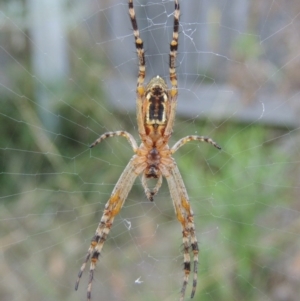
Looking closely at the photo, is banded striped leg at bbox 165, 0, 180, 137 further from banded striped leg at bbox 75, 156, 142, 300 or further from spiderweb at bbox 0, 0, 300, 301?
banded striped leg at bbox 75, 156, 142, 300

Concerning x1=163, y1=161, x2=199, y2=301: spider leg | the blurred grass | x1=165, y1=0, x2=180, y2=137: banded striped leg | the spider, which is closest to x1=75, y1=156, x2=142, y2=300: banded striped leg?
the spider

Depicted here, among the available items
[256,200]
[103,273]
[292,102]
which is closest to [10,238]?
[103,273]

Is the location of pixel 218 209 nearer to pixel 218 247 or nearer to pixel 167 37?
pixel 218 247

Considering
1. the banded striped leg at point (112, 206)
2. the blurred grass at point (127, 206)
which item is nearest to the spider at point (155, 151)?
the banded striped leg at point (112, 206)

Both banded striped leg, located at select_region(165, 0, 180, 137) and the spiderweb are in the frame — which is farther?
the spiderweb

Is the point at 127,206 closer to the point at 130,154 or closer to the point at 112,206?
the point at 130,154

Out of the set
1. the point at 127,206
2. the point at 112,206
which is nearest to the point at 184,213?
the point at 112,206
